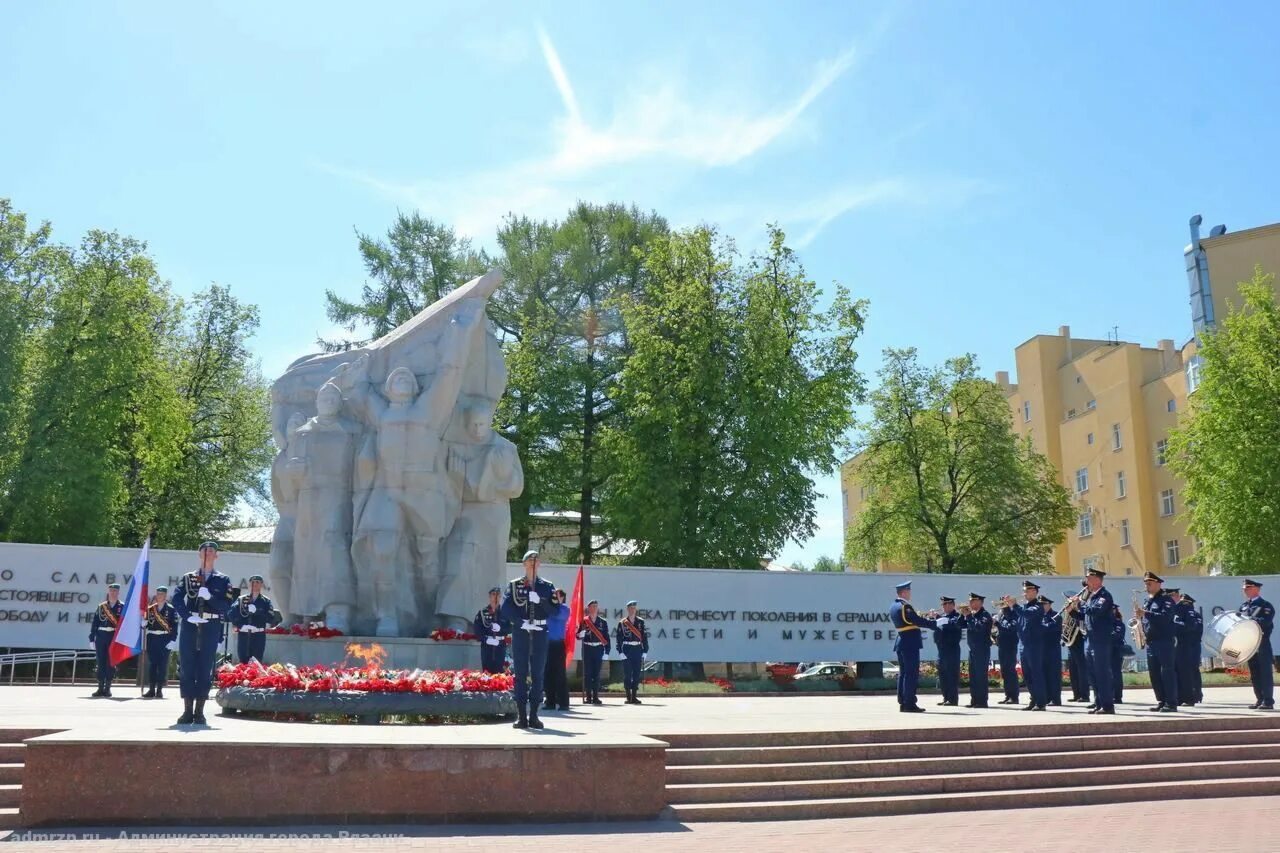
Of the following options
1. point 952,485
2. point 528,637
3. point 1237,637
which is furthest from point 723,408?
point 528,637

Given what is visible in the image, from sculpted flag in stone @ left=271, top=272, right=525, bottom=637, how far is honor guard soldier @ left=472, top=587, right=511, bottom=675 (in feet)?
1.83

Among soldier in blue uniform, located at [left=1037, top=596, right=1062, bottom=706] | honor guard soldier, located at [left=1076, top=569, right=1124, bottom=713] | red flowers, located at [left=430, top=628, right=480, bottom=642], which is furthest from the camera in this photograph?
soldier in blue uniform, located at [left=1037, top=596, right=1062, bottom=706]

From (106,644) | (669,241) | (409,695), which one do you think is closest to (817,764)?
(409,695)

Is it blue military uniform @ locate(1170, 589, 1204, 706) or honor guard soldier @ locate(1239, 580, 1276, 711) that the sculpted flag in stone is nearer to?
blue military uniform @ locate(1170, 589, 1204, 706)

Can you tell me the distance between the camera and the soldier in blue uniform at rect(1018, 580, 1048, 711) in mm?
14383

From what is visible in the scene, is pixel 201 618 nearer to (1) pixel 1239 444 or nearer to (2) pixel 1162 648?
(2) pixel 1162 648

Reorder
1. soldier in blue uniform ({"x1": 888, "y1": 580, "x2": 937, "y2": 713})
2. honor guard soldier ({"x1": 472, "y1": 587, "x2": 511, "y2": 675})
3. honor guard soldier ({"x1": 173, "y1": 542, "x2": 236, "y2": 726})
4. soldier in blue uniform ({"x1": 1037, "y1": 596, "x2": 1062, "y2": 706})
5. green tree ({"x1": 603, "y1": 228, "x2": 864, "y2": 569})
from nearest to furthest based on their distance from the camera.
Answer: honor guard soldier ({"x1": 173, "y1": 542, "x2": 236, "y2": 726}), honor guard soldier ({"x1": 472, "y1": 587, "x2": 511, "y2": 675}), soldier in blue uniform ({"x1": 888, "y1": 580, "x2": 937, "y2": 713}), soldier in blue uniform ({"x1": 1037, "y1": 596, "x2": 1062, "y2": 706}), green tree ({"x1": 603, "y1": 228, "x2": 864, "y2": 569})

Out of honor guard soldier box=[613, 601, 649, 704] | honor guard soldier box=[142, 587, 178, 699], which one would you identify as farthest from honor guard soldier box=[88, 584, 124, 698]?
honor guard soldier box=[613, 601, 649, 704]

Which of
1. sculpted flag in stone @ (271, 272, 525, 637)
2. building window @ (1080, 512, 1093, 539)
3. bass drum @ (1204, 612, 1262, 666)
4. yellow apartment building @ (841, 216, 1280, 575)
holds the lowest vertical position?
bass drum @ (1204, 612, 1262, 666)

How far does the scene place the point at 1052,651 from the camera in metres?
15.0

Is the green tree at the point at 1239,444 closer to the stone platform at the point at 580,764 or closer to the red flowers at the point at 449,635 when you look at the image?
the stone platform at the point at 580,764

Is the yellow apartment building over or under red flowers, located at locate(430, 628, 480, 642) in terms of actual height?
over

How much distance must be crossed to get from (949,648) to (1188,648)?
301cm

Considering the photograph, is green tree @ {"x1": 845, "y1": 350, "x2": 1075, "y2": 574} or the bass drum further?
green tree @ {"x1": 845, "y1": 350, "x2": 1075, "y2": 574}
